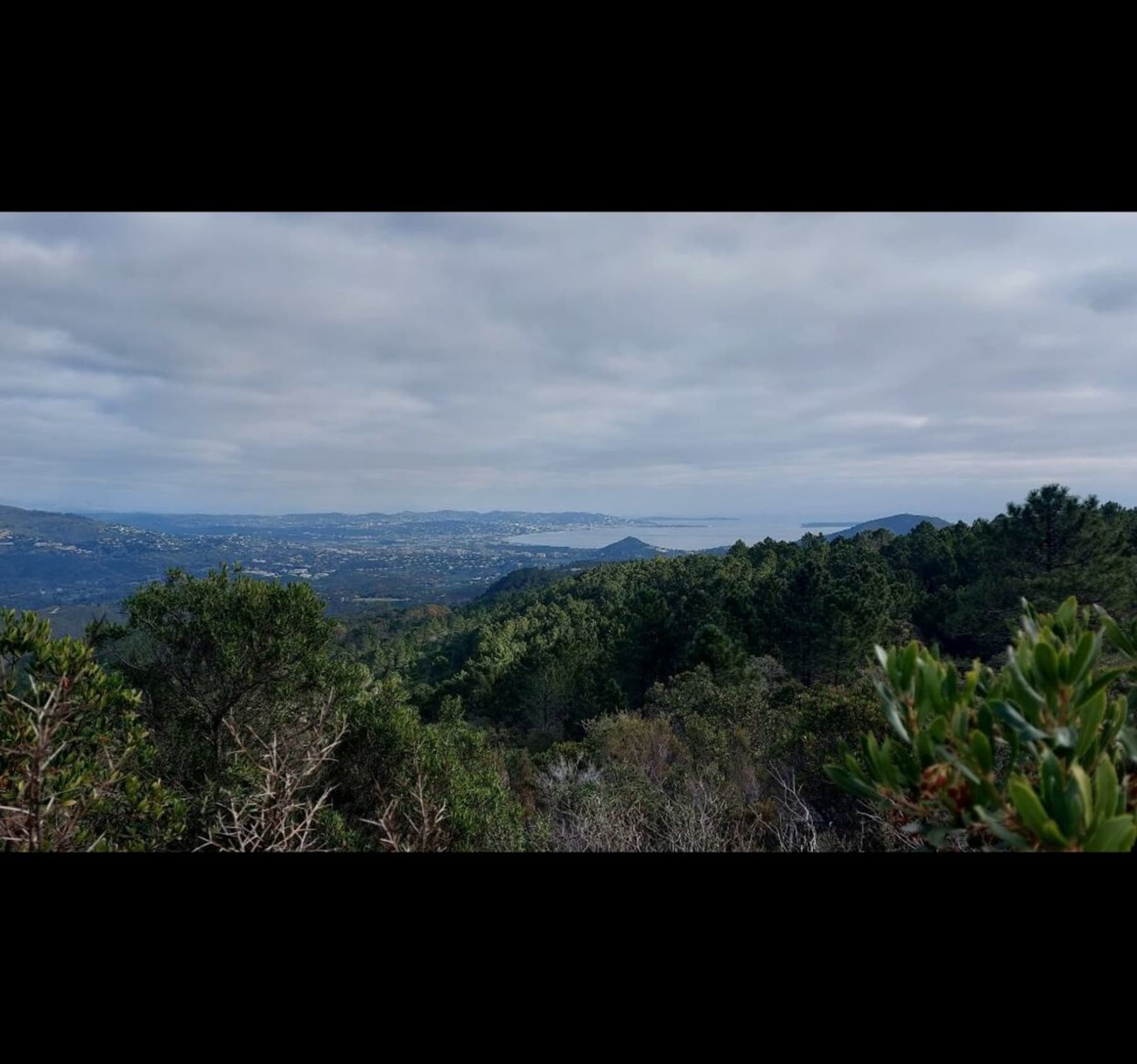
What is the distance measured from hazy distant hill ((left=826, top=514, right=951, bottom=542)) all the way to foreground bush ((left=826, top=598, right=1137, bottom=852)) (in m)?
23.5

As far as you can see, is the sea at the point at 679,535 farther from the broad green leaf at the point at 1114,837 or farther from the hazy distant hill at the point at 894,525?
the broad green leaf at the point at 1114,837

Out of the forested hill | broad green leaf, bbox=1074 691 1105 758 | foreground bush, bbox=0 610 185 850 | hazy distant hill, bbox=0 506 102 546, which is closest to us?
broad green leaf, bbox=1074 691 1105 758

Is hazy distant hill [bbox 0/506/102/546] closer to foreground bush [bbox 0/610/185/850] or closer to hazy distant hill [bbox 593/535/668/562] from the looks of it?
foreground bush [bbox 0/610/185/850]

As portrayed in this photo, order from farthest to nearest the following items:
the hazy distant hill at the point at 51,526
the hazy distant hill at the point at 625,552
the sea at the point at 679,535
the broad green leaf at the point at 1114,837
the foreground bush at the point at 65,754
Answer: the hazy distant hill at the point at 625,552 < the sea at the point at 679,535 < the hazy distant hill at the point at 51,526 < the foreground bush at the point at 65,754 < the broad green leaf at the point at 1114,837

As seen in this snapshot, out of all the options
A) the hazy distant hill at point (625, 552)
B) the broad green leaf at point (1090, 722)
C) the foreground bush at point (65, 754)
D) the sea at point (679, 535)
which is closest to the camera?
the broad green leaf at point (1090, 722)

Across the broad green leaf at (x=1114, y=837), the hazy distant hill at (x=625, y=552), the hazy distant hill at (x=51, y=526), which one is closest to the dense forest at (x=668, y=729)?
the broad green leaf at (x=1114, y=837)

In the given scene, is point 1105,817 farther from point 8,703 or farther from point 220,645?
point 220,645

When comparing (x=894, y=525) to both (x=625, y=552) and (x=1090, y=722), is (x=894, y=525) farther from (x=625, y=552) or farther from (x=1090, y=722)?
(x=1090, y=722)

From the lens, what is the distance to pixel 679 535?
35.7 metres

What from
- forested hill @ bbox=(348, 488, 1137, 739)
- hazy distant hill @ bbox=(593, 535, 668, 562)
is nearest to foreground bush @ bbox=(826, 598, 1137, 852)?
forested hill @ bbox=(348, 488, 1137, 739)

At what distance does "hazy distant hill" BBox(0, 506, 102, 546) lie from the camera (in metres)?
21.0

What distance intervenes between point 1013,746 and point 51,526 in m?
31.5

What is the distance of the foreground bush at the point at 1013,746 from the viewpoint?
754 millimetres
